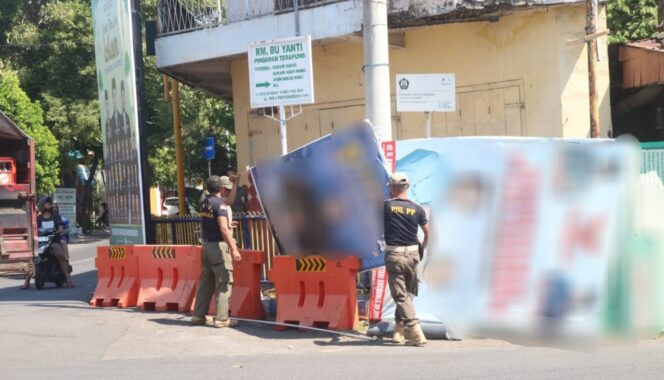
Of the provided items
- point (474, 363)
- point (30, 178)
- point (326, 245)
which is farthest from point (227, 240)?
point (30, 178)

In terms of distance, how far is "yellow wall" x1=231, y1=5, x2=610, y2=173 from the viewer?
1414 cm

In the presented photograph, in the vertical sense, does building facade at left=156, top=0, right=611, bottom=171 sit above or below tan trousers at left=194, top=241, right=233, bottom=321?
above

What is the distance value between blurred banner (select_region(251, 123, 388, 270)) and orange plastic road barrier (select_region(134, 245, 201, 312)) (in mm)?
1581

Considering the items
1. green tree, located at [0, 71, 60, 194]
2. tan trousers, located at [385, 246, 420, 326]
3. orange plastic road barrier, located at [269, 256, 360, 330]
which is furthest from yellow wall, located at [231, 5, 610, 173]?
green tree, located at [0, 71, 60, 194]

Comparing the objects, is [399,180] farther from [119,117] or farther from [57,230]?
[57,230]

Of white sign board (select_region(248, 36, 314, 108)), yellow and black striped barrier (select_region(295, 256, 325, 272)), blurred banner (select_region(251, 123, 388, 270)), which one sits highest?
white sign board (select_region(248, 36, 314, 108))

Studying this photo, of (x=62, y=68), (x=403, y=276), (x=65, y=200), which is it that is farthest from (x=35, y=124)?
(x=403, y=276)

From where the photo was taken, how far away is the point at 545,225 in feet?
28.3

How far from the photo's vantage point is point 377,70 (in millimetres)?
9977

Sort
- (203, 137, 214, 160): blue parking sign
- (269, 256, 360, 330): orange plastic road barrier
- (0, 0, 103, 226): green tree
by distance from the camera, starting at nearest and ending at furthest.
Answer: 1. (269, 256, 360, 330): orange plastic road barrier
2. (203, 137, 214, 160): blue parking sign
3. (0, 0, 103, 226): green tree

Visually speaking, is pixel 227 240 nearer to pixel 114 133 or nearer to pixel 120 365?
pixel 120 365

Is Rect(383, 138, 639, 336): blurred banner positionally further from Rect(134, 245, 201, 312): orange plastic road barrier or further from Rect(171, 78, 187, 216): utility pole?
Rect(171, 78, 187, 216): utility pole

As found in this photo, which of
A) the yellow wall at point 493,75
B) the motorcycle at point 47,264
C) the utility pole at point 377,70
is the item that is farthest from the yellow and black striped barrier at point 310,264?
the motorcycle at point 47,264

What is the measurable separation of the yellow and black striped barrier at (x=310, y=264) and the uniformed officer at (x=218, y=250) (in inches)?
28.5
